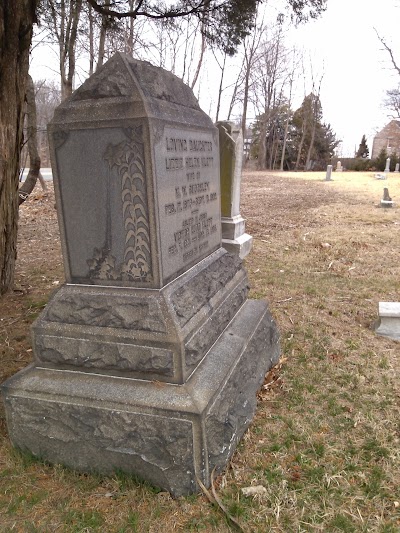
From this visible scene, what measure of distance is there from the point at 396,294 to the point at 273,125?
40496 mm

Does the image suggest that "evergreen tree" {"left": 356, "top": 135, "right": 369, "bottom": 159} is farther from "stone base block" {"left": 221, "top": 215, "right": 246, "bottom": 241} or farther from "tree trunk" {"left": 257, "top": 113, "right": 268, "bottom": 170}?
"stone base block" {"left": 221, "top": 215, "right": 246, "bottom": 241}

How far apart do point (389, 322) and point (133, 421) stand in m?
2.76

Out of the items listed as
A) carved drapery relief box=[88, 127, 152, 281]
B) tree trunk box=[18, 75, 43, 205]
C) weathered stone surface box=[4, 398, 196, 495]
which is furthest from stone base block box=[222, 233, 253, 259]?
weathered stone surface box=[4, 398, 196, 495]

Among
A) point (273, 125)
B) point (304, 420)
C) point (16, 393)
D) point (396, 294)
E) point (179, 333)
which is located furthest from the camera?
point (273, 125)

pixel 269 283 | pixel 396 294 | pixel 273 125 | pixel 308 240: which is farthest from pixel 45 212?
pixel 273 125

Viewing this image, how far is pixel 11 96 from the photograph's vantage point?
4.08 metres

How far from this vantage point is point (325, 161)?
45094 millimetres

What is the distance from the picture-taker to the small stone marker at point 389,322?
3.87 meters

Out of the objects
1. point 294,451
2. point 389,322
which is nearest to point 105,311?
point 294,451

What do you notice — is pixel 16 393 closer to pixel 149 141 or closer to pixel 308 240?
pixel 149 141

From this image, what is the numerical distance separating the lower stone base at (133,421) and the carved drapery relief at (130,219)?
1.94 feet

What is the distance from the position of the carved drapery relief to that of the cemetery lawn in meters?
1.12

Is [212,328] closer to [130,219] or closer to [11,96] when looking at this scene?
[130,219]

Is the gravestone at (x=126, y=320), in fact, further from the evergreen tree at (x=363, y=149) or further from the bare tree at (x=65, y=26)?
the evergreen tree at (x=363, y=149)
